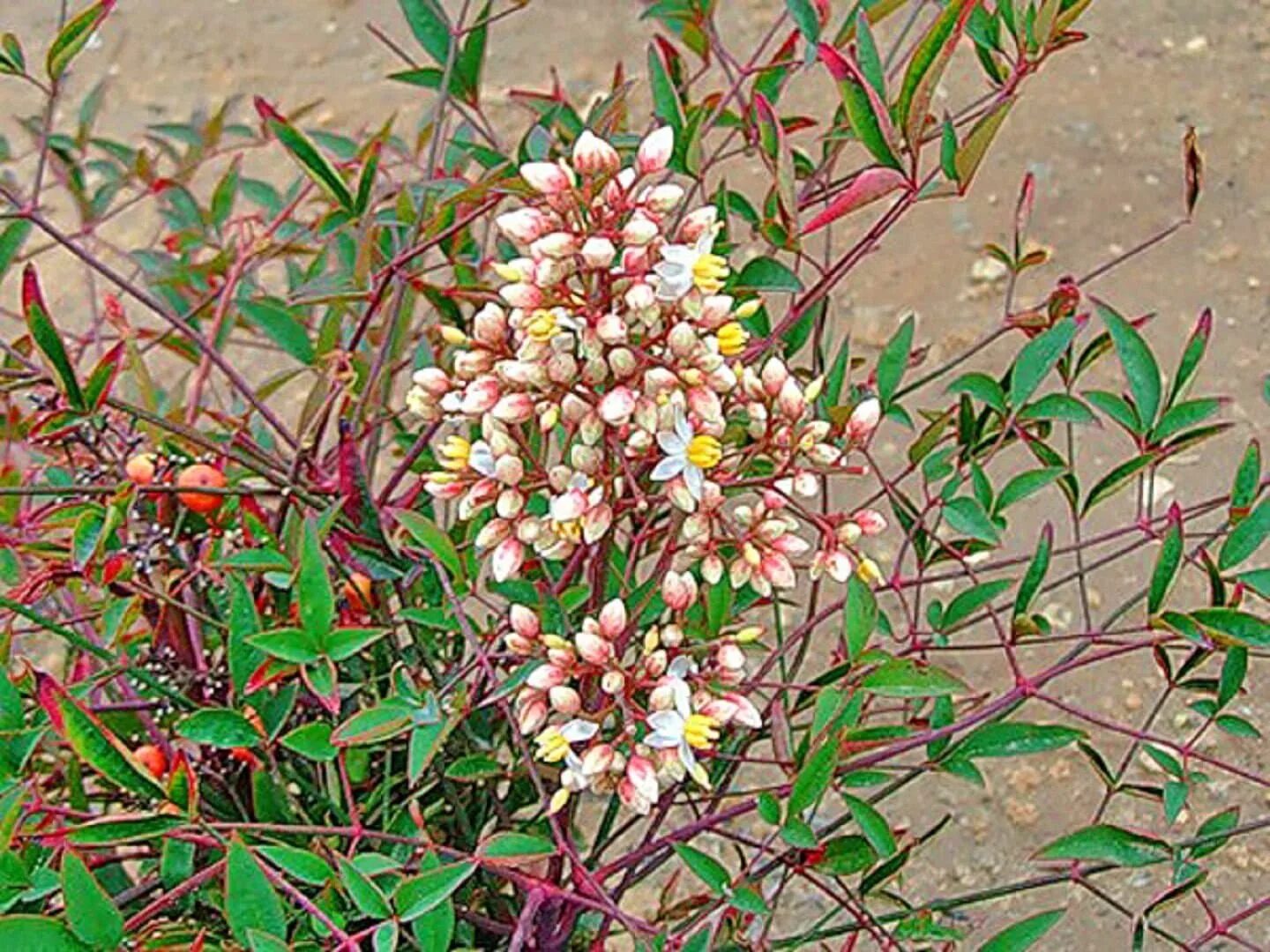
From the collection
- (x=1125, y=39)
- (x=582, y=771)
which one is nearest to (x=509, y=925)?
(x=582, y=771)

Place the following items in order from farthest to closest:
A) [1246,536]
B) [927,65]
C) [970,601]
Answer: [970,601], [1246,536], [927,65]

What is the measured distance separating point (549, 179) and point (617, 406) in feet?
0.35

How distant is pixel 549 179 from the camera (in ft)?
A: 2.67

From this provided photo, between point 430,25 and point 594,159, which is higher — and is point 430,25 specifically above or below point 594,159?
above

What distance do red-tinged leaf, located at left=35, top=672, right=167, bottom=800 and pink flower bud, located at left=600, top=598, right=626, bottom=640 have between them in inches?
8.9

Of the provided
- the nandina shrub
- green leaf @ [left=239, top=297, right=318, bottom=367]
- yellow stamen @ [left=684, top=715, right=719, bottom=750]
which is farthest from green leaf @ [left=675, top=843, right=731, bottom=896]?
green leaf @ [left=239, top=297, right=318, bottom=367]

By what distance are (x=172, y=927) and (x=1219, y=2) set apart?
2.14 metres

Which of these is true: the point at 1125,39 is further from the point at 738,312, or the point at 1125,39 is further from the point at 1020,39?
the point at 738,312

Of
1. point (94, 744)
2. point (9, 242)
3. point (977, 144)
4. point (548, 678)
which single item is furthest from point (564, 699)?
point (9, 242)

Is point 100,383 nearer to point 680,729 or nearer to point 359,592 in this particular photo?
point 359,592

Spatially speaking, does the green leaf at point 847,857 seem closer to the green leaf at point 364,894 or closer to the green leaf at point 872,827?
the green leaf at point 872,827

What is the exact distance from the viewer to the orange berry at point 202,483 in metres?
1.14

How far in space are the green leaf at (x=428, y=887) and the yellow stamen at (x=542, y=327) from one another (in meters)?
0.25

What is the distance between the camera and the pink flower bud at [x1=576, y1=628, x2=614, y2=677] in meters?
0.84
